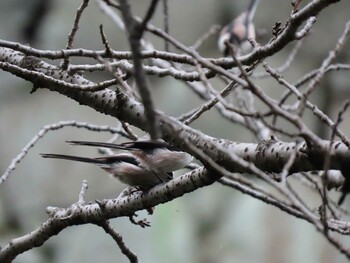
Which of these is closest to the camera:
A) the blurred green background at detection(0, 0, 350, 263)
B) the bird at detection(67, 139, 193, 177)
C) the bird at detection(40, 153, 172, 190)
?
the bird at detection(40, 153, 172, 190)

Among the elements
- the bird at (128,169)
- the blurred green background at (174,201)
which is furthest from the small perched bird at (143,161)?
the blurred green background at (174,201)

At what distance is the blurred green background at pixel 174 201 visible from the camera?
5.25 meters

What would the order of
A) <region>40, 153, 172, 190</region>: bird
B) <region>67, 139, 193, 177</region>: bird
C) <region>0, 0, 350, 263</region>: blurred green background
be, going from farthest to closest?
<region>0, 0, 350, 263</region>: blurred green background, <region>67, 139, 193, 177</region>: bird, <region>40, 153, 172, 190</region>: bird

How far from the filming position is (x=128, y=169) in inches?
83.7

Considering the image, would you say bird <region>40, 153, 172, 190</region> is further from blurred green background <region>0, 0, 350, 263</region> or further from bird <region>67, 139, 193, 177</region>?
blurred green background <region>0, 0, 350, 263</region>

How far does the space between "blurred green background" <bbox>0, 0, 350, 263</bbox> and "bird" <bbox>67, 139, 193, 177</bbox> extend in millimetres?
2849

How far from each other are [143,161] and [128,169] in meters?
0.06

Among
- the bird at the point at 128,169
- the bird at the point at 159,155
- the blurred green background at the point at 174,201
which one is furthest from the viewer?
the blurred green background at the point at 174,201

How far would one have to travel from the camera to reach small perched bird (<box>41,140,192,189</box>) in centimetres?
194

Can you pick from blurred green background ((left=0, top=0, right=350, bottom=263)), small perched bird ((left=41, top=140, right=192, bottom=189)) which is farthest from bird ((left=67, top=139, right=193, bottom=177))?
blurred green background ((left=0, top=0, right=350, bottom=263))

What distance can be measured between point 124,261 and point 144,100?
4529mm

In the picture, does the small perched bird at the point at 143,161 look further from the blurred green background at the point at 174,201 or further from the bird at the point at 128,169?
the blurred green background at the point at 174,201

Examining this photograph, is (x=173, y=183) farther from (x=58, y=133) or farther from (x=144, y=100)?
(x=58, y=133)

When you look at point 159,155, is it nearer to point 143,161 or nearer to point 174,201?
point 143,161
